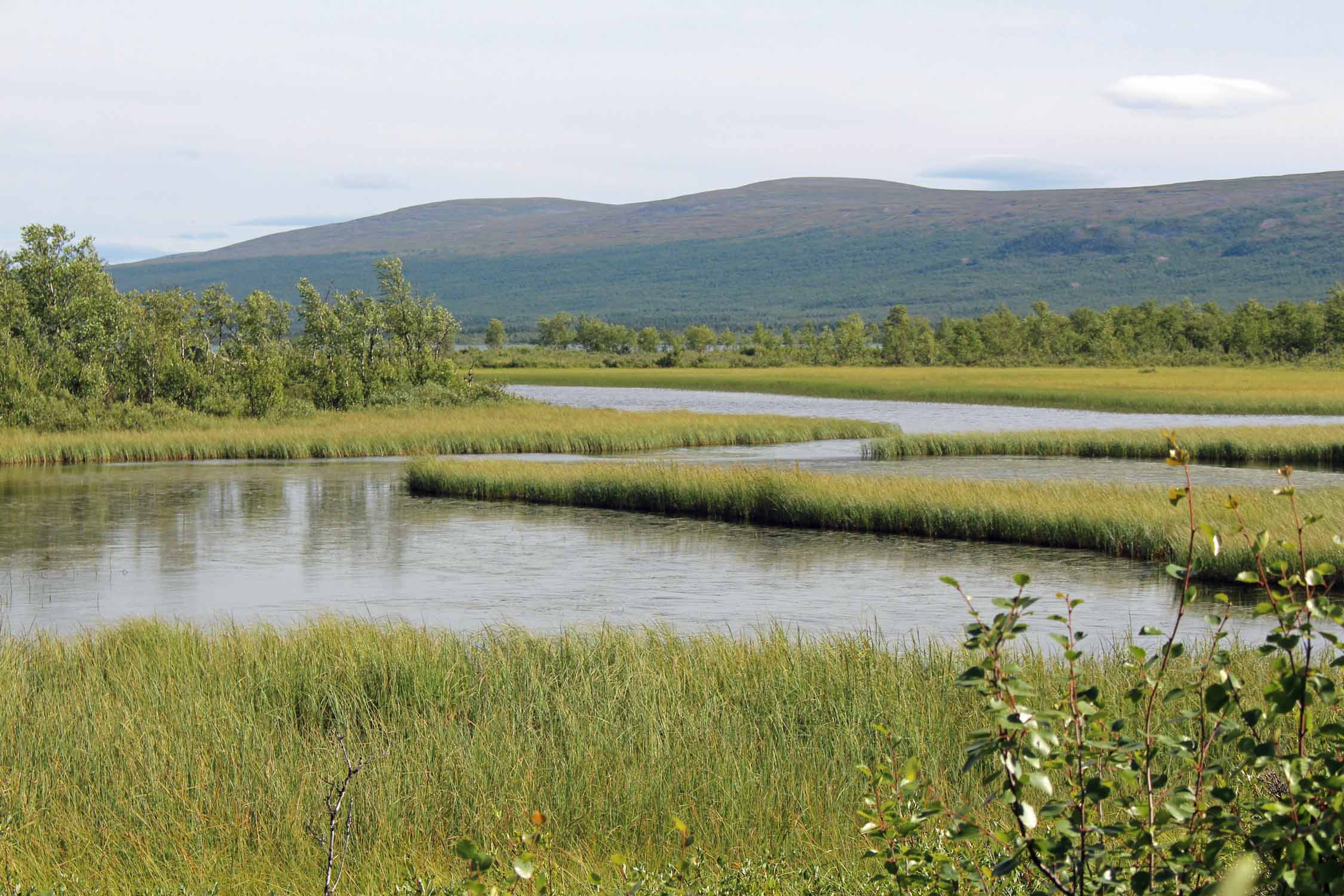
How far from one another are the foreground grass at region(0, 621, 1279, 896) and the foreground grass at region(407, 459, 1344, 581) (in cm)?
970

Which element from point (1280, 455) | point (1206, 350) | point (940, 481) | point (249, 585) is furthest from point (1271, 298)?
point (249, 585)

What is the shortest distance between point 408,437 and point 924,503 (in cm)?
2093

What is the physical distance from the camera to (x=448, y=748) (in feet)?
24.1

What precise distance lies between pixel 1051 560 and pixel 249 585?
11.6 m

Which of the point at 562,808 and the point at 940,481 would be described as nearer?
the point at 562,808

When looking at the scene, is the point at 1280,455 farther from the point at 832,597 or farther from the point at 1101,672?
the point at 1101,672

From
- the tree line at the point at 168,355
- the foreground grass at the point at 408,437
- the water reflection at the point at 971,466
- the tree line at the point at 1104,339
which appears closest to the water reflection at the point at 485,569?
the water reflection at the point at 971,466

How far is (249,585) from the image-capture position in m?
18.1

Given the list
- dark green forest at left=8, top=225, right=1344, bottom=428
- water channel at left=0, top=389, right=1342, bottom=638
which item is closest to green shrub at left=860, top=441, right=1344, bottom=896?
water channel at left=0, top=389, right=1342, bottom=638

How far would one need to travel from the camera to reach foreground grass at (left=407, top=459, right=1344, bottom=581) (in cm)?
1920

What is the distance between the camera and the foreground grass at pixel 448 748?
6.03 metres

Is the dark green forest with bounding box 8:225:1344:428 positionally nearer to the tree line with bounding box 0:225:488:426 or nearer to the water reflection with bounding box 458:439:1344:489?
the tree line with bounding box 0:225:488:426

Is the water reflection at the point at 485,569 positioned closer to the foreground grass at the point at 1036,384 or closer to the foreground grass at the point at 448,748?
the foreground grass at the point at 448,748

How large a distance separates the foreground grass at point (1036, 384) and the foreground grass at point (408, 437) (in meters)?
16.9
